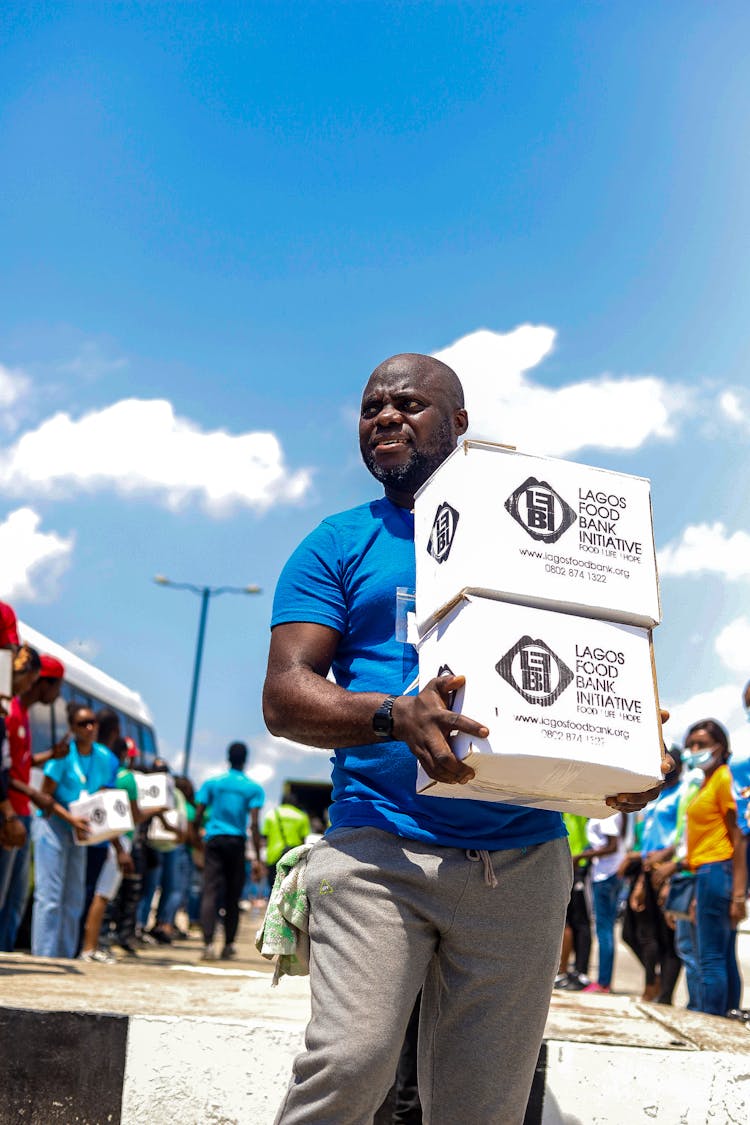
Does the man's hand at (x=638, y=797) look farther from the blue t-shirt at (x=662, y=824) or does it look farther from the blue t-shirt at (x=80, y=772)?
the blue t-shirt at (x=80, y=772)

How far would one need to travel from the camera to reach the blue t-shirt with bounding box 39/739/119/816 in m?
8.22

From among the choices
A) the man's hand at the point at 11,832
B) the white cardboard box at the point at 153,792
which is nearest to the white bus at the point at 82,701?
the white cardboard box at the point at 153,792

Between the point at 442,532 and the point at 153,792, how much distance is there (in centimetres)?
896

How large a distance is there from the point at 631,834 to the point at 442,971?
7.54m

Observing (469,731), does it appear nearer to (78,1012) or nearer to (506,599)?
(506,599)

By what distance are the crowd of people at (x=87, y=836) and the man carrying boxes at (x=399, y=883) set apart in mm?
3481

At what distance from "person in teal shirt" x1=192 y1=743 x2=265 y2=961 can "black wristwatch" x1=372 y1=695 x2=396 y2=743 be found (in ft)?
29.1

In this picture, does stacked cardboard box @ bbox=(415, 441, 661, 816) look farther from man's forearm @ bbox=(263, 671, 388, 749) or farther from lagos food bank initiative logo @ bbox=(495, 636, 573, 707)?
man's forearm @ bbox=(263, 671, 388, 749)

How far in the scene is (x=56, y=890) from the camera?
7.91 metres

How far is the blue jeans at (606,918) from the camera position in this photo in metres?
9.69

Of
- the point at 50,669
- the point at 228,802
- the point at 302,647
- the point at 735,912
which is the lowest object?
the point at 735,912

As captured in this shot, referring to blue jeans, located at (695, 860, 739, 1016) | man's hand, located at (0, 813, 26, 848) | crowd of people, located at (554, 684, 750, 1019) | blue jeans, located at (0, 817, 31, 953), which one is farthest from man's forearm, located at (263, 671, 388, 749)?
blue jeans, located at (0, 817, 31, 953)

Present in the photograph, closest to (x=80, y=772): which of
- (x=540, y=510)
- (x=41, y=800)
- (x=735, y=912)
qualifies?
(x=41, y=800)

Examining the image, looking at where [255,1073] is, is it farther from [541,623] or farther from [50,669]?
[50,669]
